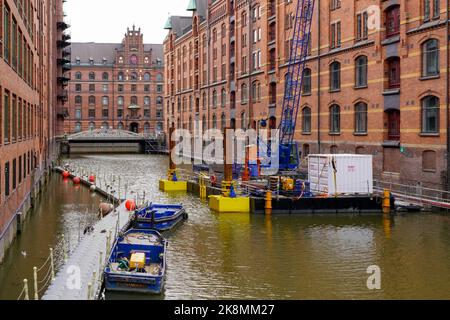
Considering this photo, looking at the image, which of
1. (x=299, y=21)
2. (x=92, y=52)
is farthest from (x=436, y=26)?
(x=92, y=52)

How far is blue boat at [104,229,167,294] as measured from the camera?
1936cm

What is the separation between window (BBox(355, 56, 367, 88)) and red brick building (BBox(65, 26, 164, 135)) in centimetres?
10300

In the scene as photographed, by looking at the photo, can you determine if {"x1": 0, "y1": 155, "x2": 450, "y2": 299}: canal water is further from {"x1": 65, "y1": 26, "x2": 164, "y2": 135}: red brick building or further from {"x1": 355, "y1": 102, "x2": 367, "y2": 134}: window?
{"x1": 65, "y1": 26, "x2": 164, "y2": 135}: red brick building

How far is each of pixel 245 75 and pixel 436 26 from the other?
35.3 m

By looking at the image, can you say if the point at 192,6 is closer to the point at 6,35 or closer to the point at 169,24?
the point at 169,24

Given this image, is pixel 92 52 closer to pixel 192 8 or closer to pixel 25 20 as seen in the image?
pixel 192 8

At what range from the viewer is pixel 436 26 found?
3769cm

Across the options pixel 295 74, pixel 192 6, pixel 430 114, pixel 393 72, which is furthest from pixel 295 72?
pixel 192 6

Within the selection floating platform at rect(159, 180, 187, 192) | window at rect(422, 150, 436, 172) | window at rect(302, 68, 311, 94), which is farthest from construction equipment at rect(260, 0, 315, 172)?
window at rect(422, 150, 436, 172)

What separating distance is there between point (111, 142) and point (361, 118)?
79.1 metres

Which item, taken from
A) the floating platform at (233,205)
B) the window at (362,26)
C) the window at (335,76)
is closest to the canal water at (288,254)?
the floating platform at (233,205)

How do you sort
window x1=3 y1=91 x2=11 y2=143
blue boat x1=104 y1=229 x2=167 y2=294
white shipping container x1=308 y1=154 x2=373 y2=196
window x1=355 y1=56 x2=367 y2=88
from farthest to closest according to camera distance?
window x1=355 y1=56 x2=367 y2=88
white shipping container x1=308 y1=154 x2=373 y2=196
window x1=3 y1=91 x2=11 y2=143
blue boat x1=104 y1=229 x2=167 y2=294

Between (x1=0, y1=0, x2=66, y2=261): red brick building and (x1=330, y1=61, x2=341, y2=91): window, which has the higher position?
(x1=330, y1=61, x2=341, y2=91): window

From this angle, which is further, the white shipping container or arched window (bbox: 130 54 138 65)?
arched window (bbox: 130 54 138 65)
